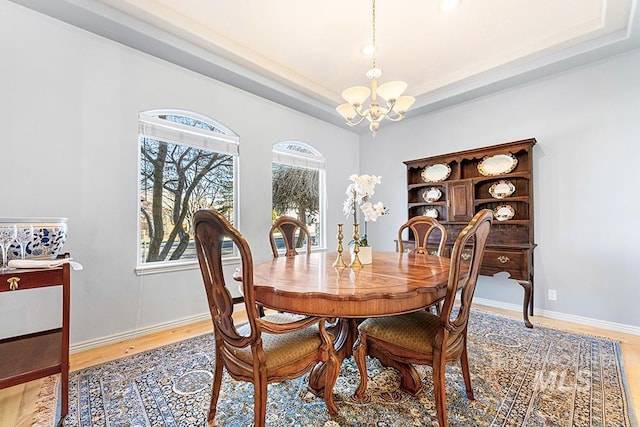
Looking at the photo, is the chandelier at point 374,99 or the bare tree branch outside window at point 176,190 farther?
the bare tree branch outside window at point 176,190

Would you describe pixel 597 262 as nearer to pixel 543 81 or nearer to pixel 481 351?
pixel 481 351

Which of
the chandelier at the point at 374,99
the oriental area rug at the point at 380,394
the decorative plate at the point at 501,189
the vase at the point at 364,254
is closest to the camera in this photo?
the oriental area rug at the point at 380,394

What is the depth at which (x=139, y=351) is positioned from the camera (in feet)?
7.50

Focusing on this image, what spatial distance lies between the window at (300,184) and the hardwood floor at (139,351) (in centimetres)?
159

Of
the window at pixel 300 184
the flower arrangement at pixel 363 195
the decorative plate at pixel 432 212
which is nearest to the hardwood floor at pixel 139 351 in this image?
the decorative plate at pixel 432 212

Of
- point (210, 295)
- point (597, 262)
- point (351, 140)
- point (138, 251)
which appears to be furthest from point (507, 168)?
point (138, 251)

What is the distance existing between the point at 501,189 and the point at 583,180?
28.0 inches

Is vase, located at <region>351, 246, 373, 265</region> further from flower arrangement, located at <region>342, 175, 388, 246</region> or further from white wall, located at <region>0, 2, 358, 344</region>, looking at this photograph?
white wall, located at <region>0, 2, 358, 344</region>

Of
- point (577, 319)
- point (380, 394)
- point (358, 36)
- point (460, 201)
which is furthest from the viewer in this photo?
point (460, 201)

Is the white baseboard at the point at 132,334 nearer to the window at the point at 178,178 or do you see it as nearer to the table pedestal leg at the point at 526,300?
the window at the point at 178,178

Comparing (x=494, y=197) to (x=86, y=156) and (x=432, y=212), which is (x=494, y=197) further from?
(x=86, y=156)

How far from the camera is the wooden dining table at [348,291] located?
1.24 meters

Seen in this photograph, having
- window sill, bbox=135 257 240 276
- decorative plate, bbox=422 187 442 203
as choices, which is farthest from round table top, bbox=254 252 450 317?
decorative plate, bbox=422 187 442 203

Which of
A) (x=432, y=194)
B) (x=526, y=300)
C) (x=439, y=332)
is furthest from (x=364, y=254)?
(x=432, y=194)
